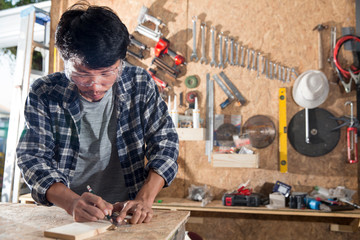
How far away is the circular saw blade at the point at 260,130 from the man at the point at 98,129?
5.16ft

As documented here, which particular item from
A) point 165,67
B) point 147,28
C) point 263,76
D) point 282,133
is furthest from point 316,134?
point 147,28

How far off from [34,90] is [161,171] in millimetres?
690

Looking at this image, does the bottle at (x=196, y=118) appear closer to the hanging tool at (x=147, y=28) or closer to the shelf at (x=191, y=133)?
the shelf at (x=191, y=133)

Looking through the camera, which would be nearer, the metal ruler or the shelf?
the shelf

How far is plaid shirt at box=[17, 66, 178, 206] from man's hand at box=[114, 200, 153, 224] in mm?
226

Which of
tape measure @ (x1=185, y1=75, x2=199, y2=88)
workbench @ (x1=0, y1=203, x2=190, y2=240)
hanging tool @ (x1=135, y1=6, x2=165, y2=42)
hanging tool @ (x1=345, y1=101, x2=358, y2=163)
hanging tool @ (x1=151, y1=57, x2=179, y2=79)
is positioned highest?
hanging tool @ (x1=135, y1=6, x2=165, y2=42)

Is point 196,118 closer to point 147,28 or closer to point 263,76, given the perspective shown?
point 263,76

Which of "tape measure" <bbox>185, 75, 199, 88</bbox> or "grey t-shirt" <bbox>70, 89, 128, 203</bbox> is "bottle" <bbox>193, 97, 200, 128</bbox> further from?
"grey t-shirt" <bbox>70, 89, 128, 203</bbox>

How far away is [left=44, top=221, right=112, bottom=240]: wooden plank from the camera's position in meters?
0.86

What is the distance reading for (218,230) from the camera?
2.94 metres

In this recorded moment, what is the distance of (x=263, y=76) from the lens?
2953 millimetres

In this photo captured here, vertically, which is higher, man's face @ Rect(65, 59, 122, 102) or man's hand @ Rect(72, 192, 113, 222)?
man's face @ Rect(65, 59, 122, 102)

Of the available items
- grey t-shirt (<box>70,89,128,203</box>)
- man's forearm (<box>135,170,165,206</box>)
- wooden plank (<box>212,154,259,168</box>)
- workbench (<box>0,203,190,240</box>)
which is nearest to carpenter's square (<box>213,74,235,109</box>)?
wooden plank (<box>212,154,259,168</box>)

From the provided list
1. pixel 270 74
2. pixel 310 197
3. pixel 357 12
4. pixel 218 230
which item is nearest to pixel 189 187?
pixel 218 230
